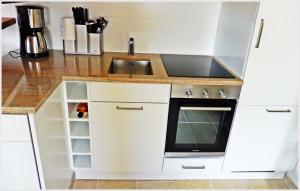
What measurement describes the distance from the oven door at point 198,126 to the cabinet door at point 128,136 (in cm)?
→ 7

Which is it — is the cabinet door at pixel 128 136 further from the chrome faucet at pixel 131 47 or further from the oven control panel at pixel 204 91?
the chrome faucet at pixel 131 47

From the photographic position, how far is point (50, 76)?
4.38 feet

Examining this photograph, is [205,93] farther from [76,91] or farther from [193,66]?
[76,91]

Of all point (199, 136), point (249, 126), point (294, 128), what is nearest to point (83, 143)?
point (199, 136)

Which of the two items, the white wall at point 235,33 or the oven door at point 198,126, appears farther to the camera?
the oven door at point 198,126

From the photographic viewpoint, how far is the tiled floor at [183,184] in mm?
1734

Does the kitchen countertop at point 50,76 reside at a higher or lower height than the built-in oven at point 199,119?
higher

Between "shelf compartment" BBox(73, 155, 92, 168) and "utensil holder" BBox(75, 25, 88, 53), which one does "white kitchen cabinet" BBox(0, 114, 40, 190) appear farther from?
"utensil holder" BBox(75, 25, 88, 53)

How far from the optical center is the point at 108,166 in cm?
167

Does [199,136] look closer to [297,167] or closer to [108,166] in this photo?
[108,166]

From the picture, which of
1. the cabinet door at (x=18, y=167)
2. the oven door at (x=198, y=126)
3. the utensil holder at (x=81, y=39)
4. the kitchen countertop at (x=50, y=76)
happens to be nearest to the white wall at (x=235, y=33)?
the kitchen countertop at (x=50, y=76)

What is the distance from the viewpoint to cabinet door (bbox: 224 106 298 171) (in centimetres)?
154

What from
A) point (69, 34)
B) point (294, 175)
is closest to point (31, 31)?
point (69, 34)

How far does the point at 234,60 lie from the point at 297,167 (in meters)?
0.97
